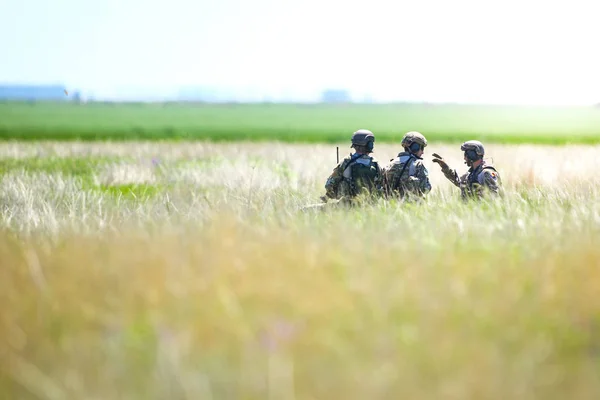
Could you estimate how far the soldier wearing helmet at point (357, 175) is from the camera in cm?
984

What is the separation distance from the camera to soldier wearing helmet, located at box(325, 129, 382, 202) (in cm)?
984

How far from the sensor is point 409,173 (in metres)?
9.95

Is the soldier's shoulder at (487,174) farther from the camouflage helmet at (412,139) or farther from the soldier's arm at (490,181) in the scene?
the camouflage helmet at (412,139)

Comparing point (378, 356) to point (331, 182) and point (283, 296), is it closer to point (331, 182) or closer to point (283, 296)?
point (283, 296)

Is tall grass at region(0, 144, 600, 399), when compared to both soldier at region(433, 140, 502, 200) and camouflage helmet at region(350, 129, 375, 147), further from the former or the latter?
camouflage helmet at region(350, 129, 375, 147)

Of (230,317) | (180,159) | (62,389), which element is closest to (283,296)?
(230,317)

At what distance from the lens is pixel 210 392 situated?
3.70m

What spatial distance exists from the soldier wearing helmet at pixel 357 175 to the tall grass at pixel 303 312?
10.6 ft

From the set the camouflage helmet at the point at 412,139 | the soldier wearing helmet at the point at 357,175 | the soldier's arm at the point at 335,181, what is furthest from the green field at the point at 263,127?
the camouflage helmet at the point at 412,139

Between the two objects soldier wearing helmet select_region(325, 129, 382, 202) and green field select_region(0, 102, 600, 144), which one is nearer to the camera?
soldier wearing helmet select_region(325, 129, 382, 202)

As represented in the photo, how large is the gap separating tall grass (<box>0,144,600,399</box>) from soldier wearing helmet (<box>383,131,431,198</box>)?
10.4 feet

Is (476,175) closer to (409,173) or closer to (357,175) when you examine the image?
(409,173)

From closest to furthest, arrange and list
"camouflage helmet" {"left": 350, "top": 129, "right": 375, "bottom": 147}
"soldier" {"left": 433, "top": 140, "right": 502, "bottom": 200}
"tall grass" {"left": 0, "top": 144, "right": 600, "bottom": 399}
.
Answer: "tall grass" {"left": 0, "top": 144, "right": 600, "bottom": 399}, "camouflage helmet" {"left": 350, "top": 129, "right": 375, "bottom": 147}, "soldier" {"left": 433, "top": 140, "right": 502, "bottom": 200}

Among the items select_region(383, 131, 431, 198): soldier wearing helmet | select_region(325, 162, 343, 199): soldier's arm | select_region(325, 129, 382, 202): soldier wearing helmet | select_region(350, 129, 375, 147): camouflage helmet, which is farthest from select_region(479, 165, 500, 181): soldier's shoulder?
select_region(325, 162, 343, 199): soldier's arm
